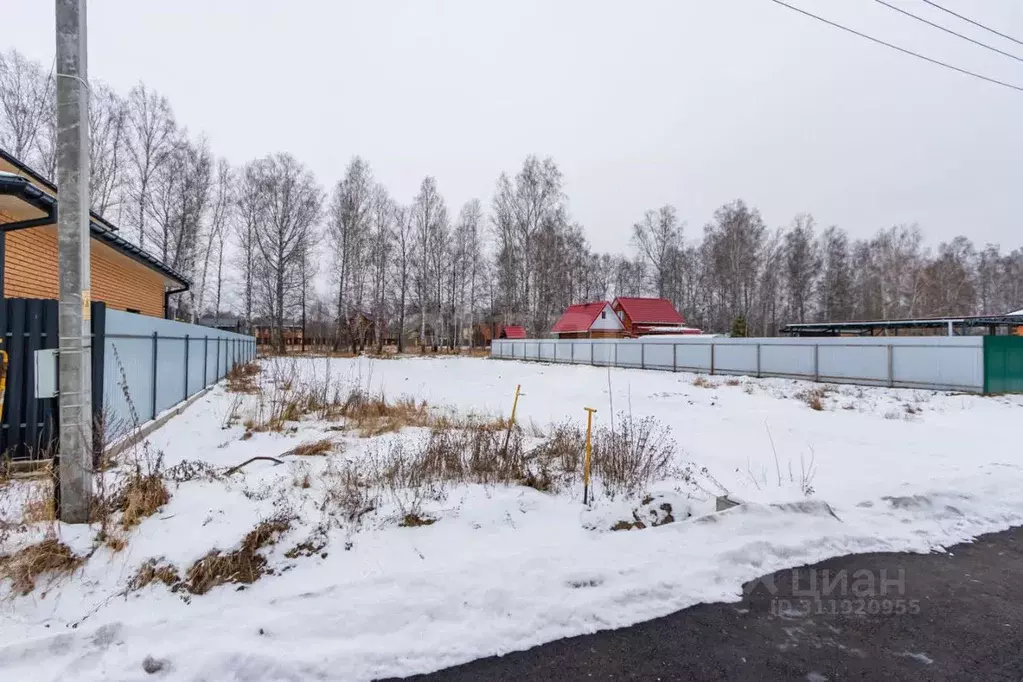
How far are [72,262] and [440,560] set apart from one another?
3.45m

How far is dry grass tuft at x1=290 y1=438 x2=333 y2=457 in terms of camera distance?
20.1 feet

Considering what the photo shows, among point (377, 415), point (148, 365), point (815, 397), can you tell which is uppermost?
point (148, 365)

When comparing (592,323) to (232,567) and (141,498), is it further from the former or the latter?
(232,567)

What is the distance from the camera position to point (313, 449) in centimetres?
627

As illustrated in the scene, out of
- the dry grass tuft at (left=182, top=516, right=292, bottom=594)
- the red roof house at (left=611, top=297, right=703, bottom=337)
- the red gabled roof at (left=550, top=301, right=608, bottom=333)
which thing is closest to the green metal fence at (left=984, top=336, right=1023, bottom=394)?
the dry grass tuft at (left=182, top=516, right=292, bottom=594)

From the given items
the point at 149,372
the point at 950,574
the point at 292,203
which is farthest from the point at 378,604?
the point at 292,203

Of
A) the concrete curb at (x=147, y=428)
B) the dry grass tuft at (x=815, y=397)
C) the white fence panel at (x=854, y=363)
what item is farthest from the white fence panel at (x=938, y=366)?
the concrete curb at (x=147, y=428)

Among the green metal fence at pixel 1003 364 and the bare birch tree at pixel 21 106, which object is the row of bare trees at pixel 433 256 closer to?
the bare birch tree at pixel 21 106

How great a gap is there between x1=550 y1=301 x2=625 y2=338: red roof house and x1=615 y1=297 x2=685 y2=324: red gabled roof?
4.52ft

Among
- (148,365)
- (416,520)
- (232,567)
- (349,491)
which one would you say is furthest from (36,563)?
(148,365)

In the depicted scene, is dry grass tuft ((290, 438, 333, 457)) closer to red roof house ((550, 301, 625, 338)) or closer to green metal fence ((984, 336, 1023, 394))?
green metal fence ((984, 336, 1023, 394))

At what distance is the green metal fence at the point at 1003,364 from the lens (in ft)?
44.2

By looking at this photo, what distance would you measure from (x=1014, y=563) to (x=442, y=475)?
486 centimetres

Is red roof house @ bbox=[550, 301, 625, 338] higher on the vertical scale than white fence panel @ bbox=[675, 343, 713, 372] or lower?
higher
